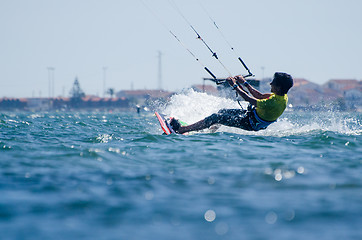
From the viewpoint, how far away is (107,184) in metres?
4.87

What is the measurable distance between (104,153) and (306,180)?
3350 millimetres

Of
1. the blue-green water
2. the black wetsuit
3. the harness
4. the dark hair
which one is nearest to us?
the blue-green water

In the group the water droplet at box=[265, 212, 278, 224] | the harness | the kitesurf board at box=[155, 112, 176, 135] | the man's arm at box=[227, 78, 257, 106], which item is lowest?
the water droplet at box=[265, 212, 278, 224]

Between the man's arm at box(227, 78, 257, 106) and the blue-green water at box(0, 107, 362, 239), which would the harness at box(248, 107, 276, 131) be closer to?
the man's arm at box(227, 78, 257, 106)

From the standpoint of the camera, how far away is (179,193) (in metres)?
4.50

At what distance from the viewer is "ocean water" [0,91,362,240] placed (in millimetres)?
3459

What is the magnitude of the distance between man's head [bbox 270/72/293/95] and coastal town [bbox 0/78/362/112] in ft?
275

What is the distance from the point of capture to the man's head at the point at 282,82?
957cm

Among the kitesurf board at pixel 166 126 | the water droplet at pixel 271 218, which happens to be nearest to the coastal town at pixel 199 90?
the kitesurf board at pixel 166 126

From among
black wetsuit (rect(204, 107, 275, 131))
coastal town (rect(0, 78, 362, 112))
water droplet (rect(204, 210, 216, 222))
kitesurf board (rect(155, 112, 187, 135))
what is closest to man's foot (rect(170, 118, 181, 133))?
kitesurf board (rect(155, 112, 187, 135))

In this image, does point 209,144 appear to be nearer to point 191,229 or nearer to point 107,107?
point 191,229

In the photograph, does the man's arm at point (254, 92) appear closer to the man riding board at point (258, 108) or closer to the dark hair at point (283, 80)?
the man riding board at point (258, 108)

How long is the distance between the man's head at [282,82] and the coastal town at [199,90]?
275 ft

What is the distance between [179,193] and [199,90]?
10171 cm
